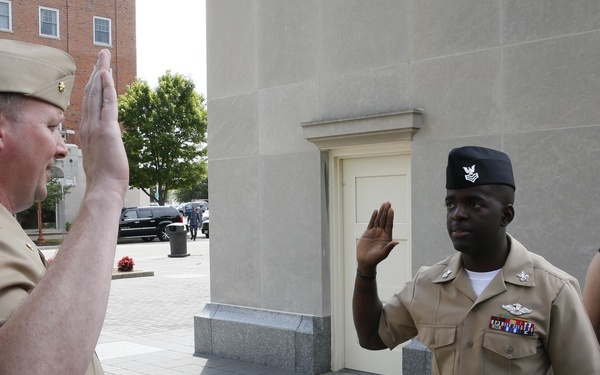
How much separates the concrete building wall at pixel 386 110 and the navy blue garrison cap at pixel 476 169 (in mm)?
3076

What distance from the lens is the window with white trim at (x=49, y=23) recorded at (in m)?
42.0

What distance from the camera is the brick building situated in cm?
4038

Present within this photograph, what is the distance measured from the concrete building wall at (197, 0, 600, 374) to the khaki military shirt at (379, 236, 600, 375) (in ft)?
10.4

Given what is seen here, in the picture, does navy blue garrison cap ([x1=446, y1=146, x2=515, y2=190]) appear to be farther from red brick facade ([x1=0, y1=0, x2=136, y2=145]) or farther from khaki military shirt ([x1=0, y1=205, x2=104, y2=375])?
red brick facade ([x1=0, y1=0, x2=136, y2=145])

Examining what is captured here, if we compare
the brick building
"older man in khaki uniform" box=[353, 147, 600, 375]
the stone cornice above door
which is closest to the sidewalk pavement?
the stone cornice above door

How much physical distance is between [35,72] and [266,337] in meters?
6.86

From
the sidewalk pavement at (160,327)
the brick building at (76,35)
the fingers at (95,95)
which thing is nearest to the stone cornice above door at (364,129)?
the sidewalk pavement at (160,327)

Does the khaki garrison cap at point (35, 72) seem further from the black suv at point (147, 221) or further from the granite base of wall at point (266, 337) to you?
the black suv at point (147, 221)

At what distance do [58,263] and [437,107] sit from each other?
5.74m

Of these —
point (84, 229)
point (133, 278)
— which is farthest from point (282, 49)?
point (133, 278)

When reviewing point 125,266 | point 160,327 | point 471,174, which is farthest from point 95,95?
point 125,266

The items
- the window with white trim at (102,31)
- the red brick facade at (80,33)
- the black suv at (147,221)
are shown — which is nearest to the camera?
the black suv at (147,221)

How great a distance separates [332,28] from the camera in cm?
766

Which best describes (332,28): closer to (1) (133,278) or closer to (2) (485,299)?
(2) (485,299)
